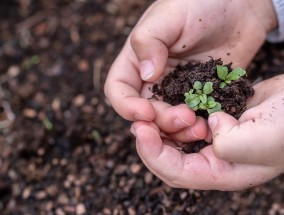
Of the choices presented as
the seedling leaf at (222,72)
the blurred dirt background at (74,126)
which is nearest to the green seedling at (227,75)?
the seedling leaf at (222,72)

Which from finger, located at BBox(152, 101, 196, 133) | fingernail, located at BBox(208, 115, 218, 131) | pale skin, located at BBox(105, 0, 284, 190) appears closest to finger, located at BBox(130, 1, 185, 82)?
pale skin, located at BBox(105, 0, 284, 190)

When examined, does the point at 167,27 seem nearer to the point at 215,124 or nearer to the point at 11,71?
the point at 215,124

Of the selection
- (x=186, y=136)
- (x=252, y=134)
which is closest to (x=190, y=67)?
(x=186, y=136)

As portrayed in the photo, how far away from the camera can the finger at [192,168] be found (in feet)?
5.31

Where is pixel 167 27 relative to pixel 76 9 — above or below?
above

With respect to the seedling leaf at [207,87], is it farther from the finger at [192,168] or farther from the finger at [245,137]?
the finger at [192,168]

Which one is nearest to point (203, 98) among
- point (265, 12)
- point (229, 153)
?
point (229, 153)

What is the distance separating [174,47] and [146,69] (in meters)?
0.20

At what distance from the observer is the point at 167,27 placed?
1.81m

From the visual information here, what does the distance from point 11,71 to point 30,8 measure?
1.47ft

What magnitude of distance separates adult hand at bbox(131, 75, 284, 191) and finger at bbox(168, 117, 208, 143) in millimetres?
53

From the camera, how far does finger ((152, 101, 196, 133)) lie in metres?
1.64

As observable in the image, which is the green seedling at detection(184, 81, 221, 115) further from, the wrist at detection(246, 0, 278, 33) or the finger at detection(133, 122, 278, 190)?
the wrist at detection(246, 0, 278, 33)

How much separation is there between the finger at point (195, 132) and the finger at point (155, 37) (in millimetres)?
226
